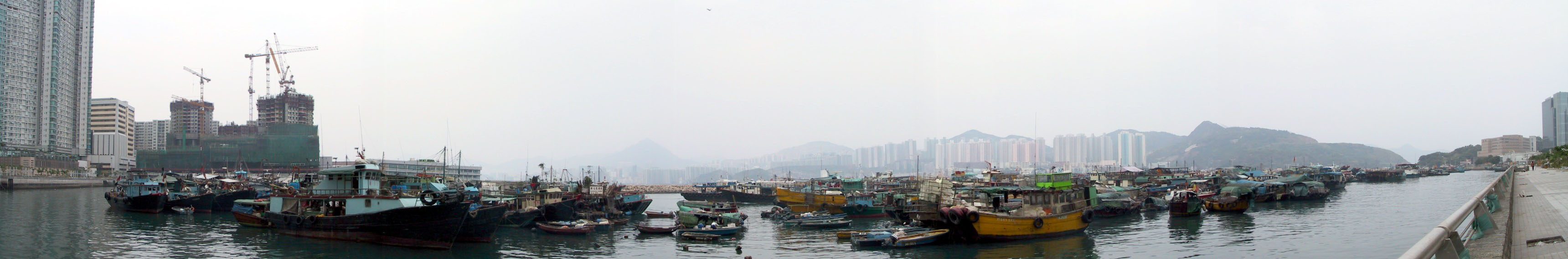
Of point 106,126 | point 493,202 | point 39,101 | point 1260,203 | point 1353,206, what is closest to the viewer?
point 493,202

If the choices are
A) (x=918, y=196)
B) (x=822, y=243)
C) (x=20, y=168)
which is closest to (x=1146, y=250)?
(x=822, y=243)

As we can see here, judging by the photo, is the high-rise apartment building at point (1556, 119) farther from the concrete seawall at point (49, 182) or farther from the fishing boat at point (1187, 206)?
the concrete seawall at point (49, 182)

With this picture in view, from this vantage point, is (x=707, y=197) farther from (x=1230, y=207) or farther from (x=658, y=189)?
(x=1230, y=207)

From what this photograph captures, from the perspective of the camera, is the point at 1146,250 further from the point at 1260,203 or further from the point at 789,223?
the point at 1260,203

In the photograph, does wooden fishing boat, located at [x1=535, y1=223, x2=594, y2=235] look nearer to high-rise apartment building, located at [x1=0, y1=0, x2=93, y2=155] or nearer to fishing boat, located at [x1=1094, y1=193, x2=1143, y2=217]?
fishing boat, located at [x1=1094, y1=193, x2=1143, y2=217]

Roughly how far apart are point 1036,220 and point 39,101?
126 m

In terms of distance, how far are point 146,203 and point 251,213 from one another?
10918 millimetres

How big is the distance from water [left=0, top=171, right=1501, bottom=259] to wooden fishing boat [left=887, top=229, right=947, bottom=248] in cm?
28

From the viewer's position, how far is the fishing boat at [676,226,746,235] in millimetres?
27891

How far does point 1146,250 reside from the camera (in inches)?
946

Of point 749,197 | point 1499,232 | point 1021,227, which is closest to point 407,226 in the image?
point 1021,227

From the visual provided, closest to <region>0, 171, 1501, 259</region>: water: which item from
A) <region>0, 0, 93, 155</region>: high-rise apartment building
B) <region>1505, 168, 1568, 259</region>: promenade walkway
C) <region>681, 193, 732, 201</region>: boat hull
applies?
<region>1505, 168, 1568, 259</region>: promenade walkway

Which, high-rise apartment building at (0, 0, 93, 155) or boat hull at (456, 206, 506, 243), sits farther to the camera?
high-rise apartment building at (0, 0, 93, 155)

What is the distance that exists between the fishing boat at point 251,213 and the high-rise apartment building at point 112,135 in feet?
330
